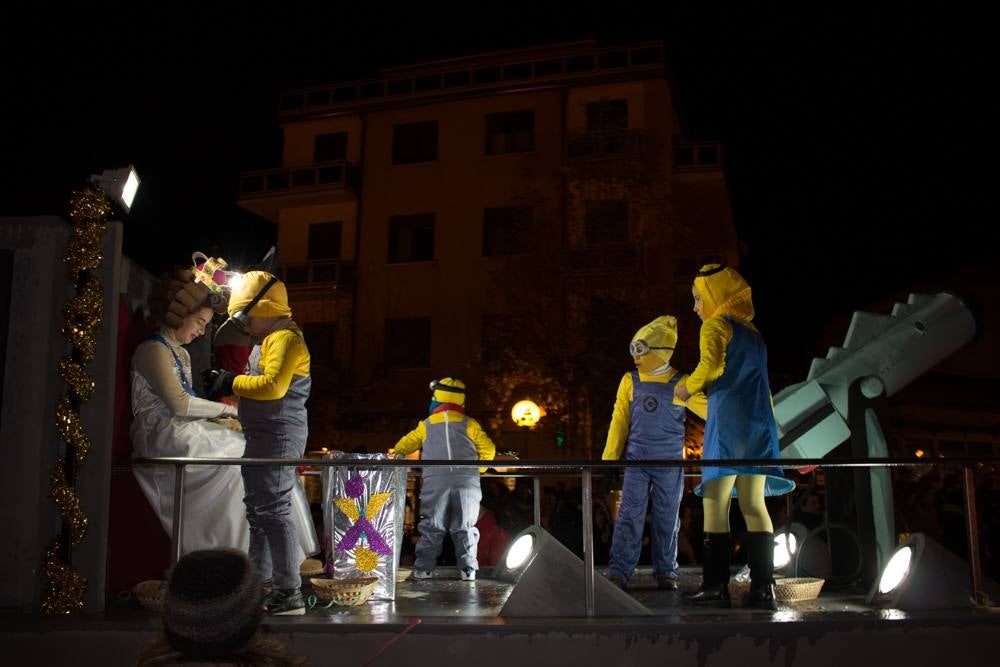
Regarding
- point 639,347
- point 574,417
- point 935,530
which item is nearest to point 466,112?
point 574,417

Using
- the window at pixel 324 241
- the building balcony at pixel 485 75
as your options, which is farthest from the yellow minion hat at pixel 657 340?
the window at pixel 324 241

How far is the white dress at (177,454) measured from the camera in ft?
17.1

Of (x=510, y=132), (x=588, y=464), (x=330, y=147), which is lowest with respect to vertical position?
(x=588, y=464)

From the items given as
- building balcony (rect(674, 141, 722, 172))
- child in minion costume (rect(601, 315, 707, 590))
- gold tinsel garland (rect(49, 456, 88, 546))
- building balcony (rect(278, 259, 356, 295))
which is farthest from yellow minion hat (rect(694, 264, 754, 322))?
building balcony (rect(278, 259, 356, 295))

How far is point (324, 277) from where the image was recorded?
26.5 meters

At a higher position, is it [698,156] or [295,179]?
[295,179]

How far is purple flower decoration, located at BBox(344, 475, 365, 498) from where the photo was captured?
5.36 m

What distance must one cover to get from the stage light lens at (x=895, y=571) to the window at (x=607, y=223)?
47.8 ft

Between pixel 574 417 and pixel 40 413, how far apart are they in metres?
15.5

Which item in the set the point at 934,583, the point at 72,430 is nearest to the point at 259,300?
the point at 72,430

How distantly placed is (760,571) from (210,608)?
A: 11.9 feet

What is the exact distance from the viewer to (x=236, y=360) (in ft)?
23.1

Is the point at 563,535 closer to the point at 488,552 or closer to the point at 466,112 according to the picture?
the point at 488,552

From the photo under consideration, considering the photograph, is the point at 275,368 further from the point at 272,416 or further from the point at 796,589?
the point at 796,589
